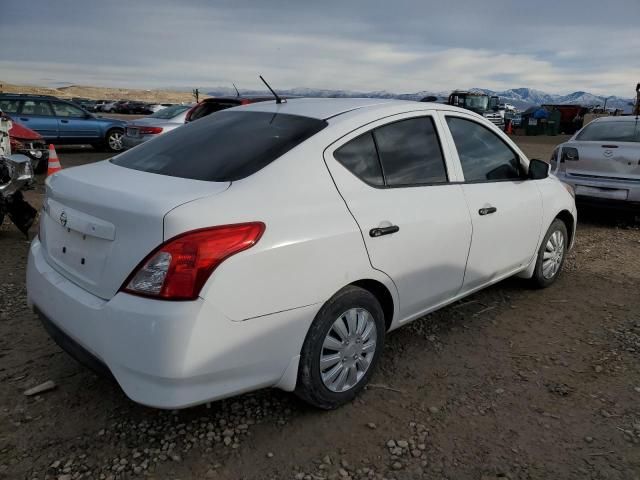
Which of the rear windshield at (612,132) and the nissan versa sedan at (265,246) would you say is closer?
the nissan versa sedan at (265,246)

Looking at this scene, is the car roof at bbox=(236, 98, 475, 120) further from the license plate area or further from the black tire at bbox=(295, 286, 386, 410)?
the license plate area

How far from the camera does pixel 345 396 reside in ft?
8.95

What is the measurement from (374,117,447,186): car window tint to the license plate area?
15.3 feet

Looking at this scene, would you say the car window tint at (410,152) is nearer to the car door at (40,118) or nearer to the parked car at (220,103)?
the parked car at (220,103)

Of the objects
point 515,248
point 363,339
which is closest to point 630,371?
point 515,248

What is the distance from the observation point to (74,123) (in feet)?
44.8

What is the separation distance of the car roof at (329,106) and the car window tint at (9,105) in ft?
39.1

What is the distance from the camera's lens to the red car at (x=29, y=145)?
905cm

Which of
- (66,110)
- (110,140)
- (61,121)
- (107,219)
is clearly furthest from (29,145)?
(107,219)

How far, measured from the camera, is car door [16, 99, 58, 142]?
42.6ft

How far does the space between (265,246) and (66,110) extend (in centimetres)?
1362

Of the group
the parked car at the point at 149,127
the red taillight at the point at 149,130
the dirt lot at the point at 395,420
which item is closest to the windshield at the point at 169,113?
the parked car at the point at 149,127

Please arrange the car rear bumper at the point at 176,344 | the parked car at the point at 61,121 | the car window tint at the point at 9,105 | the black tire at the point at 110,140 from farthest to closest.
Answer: the black tire at the point at 110,140 < the parked car at the point at 61,121 < the car window tint at the point at 9,105 < the car rear bumper at the point at 176,344

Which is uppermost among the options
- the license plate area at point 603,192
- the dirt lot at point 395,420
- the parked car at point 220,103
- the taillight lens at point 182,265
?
the parked car at point 220,103
